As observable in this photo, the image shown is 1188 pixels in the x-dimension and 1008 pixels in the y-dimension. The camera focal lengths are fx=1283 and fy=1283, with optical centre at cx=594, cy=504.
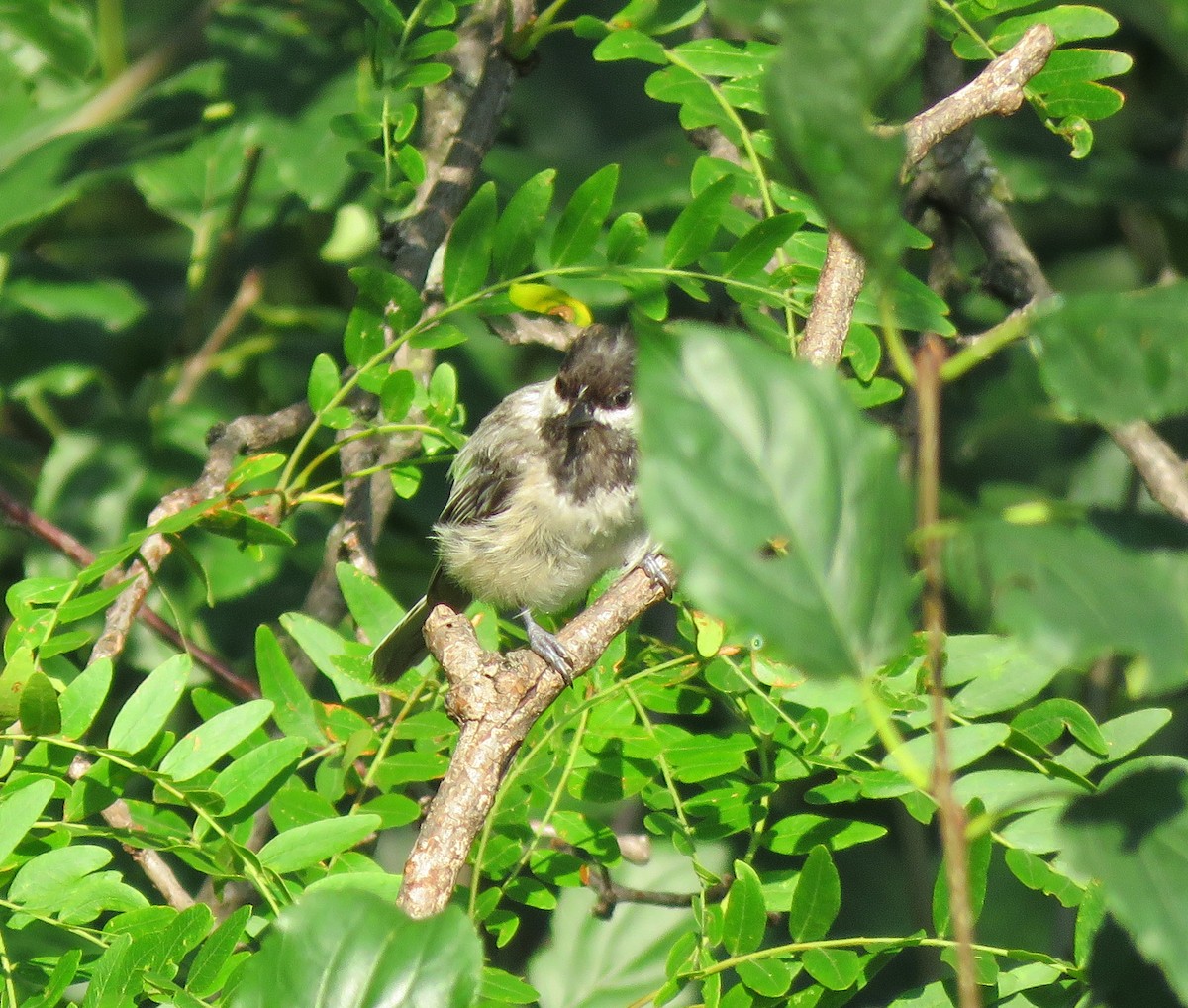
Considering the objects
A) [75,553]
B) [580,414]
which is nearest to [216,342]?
[75,553]

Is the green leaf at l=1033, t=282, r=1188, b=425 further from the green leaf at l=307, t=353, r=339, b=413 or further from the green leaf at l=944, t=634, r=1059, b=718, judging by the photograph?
the green leaf at l=307, t=353, r=339, b=413

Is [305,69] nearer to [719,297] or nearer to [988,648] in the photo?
[719,297]

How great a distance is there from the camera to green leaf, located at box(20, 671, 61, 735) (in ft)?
6.03

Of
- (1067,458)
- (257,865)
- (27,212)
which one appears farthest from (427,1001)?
(1067,458)

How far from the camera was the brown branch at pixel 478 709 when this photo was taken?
5.71 ft

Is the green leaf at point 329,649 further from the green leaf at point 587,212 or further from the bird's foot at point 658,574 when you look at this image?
the green leaf at point 587,212

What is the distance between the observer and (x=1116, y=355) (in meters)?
1.14

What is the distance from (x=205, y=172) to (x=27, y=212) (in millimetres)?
569

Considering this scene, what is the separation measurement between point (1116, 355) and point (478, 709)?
3.82 feet

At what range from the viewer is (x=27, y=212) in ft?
11.3

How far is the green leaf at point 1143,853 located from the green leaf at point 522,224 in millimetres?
1635

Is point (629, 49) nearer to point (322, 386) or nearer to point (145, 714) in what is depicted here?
point (322, 386)

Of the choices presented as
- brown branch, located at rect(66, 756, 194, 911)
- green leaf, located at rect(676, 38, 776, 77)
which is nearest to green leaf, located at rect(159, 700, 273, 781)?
brown branch, located at rect(66, 756, 194, 911)

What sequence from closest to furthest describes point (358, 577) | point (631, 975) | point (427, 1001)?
point (427, 1001) → point (358, 577) → point (631, 975)
